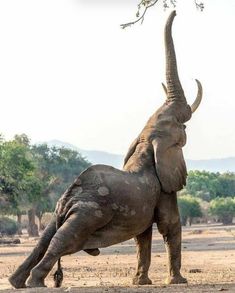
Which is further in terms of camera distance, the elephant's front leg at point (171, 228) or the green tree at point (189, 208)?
the green tree at point (189, 208)

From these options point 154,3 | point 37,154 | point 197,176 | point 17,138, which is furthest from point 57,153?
point 154,3

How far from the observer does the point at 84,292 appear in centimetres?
1313

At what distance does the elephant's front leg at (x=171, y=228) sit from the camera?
16000 mm

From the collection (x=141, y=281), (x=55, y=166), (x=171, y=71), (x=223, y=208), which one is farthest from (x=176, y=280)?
(x=223, y=208)

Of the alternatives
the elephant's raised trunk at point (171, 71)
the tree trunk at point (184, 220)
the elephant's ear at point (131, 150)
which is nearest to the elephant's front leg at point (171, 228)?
the elephant's ear at point (131, 150)

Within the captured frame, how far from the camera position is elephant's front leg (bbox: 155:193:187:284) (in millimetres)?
16000

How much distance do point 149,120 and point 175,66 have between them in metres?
1.05

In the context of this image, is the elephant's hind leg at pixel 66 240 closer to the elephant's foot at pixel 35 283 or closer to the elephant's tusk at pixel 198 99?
the elephant's foot at pixel 35 283

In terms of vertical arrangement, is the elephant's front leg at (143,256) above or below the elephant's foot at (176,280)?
above

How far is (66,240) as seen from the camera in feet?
47.6

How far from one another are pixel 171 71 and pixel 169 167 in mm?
1788

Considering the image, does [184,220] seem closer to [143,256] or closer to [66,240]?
[143,256]

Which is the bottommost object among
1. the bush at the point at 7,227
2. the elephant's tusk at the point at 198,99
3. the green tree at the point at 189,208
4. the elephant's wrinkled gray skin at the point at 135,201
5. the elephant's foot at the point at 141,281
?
the elephant's foot at the point at 141,281

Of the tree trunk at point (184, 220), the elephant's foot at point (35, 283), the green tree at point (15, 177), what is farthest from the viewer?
the tree trunk at point (184, 220)
